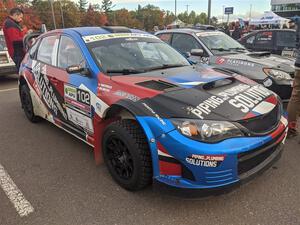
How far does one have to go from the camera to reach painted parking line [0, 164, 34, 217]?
2.82 m

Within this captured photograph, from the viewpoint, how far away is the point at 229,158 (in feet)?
7.92

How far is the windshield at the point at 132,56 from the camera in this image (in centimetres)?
349

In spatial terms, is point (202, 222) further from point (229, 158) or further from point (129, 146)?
point (129, 146)

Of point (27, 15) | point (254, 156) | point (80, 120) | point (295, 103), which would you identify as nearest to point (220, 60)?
point (295, 103)

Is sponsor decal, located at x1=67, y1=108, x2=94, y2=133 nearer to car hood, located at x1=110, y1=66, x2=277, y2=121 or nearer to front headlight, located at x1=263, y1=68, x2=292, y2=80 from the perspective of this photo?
car hood, located at x1=110, y1=66, x2=277, y2=121

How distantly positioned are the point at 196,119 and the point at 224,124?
0.24m

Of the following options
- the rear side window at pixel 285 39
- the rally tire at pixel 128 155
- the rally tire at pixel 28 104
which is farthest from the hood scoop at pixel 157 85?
the rear side window at pixel 285 39

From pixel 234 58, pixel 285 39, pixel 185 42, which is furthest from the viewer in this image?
pixel 285 39

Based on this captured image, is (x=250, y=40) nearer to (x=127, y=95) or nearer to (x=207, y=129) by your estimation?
(x=127, y=95)

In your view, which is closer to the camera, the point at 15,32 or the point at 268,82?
the point at 268,82

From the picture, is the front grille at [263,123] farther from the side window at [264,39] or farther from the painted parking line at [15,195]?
the side window at [264,39]

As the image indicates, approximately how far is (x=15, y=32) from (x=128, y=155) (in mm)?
5533

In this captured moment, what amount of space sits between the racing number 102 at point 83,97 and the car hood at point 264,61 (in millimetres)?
3326

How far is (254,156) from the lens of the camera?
8.52ft
